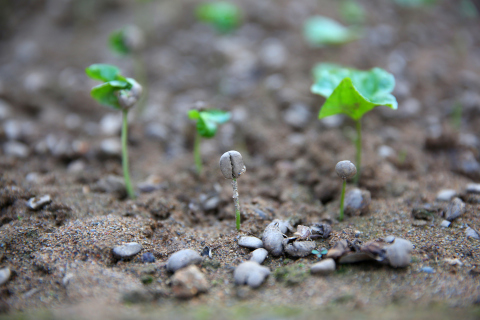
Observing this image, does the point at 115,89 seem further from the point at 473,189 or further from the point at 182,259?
the point at 473,189

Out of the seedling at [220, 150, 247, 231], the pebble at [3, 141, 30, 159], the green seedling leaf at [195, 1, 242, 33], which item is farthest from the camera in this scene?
the green seedling leaf at [195, 1, 242, 33]

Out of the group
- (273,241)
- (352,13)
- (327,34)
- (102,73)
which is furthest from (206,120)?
(352,13)

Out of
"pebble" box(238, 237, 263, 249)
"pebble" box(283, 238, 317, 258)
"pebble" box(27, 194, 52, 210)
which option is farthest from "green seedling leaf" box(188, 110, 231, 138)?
"pebble" box(27, 194, 52, 210)

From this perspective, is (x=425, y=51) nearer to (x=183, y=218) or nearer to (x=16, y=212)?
(x=183, y=218)

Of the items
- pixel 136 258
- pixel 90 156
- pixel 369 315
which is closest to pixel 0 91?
pixel 90 156

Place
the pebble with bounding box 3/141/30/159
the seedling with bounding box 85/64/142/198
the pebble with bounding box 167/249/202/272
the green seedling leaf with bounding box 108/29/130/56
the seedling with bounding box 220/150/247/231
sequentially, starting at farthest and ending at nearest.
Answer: the green seedling leaf with bounding box 108/29/130/56, the pebble with bounding box 3/141/30/159, the seedling with bounding box 85/64/142/198, the seedling with bounding box 220/150/247/231, the pebble with bounding box 167/249/202/272

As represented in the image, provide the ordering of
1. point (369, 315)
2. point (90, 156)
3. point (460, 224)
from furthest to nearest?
point (90, 156), point (460, 224), point (369, 315)

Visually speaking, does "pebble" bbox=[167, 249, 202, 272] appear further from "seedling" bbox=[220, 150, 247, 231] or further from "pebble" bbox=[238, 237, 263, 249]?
"seedling" bbox=[220, 150, 247, 231]

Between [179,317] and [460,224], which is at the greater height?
[460,224]
